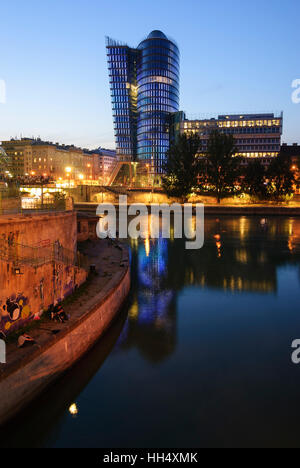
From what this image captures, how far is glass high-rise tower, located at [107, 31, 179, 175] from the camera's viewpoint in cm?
13938

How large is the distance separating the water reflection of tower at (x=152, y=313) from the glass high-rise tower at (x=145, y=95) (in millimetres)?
116930

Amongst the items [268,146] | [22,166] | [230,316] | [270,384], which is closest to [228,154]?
[268,146]

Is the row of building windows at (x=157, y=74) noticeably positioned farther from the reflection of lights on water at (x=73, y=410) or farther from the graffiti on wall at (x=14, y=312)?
the reflection of lights on water at (x=73, y=410)

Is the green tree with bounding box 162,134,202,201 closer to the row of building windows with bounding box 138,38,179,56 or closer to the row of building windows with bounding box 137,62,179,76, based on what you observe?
the row of building windows with bounding box 137,62,179,76

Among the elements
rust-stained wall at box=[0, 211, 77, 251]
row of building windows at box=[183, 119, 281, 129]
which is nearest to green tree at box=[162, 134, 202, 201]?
row of building windows at box=[183, 119, 281, 129]

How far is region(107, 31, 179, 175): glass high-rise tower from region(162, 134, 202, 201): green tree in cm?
4935

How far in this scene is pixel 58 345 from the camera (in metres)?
11.9

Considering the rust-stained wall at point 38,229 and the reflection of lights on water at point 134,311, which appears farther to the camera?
the reflection of lights on water at point 134,311

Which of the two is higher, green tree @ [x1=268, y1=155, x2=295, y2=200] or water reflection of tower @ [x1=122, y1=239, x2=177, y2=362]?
green tree @ [x1=268, y1=155, x2=295, y2=200]

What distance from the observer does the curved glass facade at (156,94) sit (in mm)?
138875

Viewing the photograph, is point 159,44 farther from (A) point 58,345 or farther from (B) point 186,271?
(A) point 58,345

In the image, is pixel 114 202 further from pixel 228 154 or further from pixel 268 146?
pixel 268 146

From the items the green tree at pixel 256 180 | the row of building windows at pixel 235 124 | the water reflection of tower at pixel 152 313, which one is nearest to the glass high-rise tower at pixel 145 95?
the row of building windows at pixel 235 124
